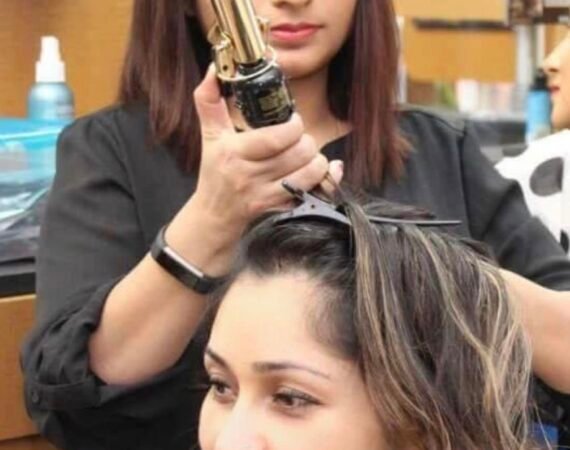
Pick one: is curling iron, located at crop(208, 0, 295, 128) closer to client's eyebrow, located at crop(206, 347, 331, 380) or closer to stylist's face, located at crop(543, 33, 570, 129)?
client's eyebrow, located at crop(206, 347, 331, 380)

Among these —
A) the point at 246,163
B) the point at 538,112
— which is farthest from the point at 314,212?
the point at 538,112

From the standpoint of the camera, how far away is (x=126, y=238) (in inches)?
58.6

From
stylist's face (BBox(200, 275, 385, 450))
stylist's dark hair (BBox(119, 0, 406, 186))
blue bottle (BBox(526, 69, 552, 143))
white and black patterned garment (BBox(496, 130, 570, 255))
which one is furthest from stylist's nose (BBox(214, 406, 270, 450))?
blue bottle (BBox(526, 69, 552, 143))

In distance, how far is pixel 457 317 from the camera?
1.25 metres

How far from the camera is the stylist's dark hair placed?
153 centimetres

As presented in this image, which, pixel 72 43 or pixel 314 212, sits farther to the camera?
pixel 72 43

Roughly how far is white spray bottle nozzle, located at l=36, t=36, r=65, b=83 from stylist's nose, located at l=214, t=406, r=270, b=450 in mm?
901

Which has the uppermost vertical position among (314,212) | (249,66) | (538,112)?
(249,66)

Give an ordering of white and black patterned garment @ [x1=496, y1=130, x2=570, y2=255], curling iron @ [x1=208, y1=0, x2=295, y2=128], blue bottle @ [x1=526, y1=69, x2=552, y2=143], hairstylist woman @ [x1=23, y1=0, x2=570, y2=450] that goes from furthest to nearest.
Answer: blue bottle @ [x1=526, y1=69, x2=552, y2=143]
white and black patterned garment @ [x1=496, y1=130, x2=570, y2=255]
hairstylist woman @ [x1=23, y1=0, x2=570, y2=450]
curling iron @ [x1=208, y1=0, x2=295, y2=128]

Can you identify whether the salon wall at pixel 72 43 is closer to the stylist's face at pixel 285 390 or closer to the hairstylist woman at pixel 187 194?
the hairstylist woman at pixel 187 194

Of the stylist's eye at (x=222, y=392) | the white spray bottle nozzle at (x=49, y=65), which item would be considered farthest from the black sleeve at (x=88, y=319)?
the white spray bottle nozzle at (x=49, y=65)

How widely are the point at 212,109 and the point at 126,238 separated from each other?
26 centimetres

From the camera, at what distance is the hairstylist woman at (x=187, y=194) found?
1.30 meters

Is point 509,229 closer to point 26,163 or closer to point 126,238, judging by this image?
point 126,238
